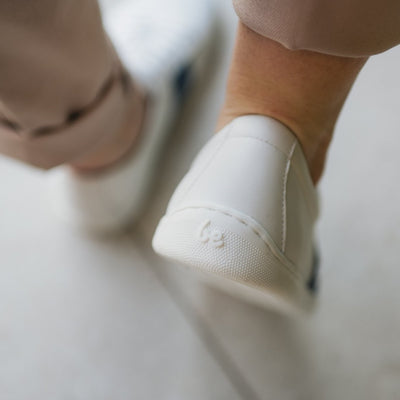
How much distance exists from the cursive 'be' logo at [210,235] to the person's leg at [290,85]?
0.10 m

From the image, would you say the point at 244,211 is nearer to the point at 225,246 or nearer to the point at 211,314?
the point at 225,246

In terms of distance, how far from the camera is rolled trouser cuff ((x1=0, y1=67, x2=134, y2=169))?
39 cm

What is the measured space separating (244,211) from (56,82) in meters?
0.21

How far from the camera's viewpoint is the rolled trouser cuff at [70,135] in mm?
387

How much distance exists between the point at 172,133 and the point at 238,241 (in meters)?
0.43

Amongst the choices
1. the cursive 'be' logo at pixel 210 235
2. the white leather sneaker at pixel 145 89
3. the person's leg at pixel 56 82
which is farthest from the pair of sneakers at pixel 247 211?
the white leather sneaker at pixel 145 89

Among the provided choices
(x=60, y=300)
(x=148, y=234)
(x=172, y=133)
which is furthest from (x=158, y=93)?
(x=60, y=300)

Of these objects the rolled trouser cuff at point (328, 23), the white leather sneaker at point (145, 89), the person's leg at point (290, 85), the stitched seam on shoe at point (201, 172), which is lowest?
the white leather sneaker at point (145, 89)

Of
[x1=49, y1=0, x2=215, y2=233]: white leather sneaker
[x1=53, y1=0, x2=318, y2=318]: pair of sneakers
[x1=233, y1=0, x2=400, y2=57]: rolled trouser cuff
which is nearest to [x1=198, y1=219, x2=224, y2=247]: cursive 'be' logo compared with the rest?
[x1=53, y1=0, x2=318, y2=318]: pair of sneakers

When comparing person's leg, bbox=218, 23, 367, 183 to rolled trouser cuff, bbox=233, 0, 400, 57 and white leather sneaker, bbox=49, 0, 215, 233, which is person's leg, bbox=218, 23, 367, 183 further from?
white leather sneaker, bbox=49, 0, 215, 233

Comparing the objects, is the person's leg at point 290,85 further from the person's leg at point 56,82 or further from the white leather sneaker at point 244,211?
the person's leg at point 56,82

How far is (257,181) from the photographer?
0.27 m

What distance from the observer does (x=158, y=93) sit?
23.0 inches

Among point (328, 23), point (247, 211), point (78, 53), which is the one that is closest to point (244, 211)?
point (247, 211)
